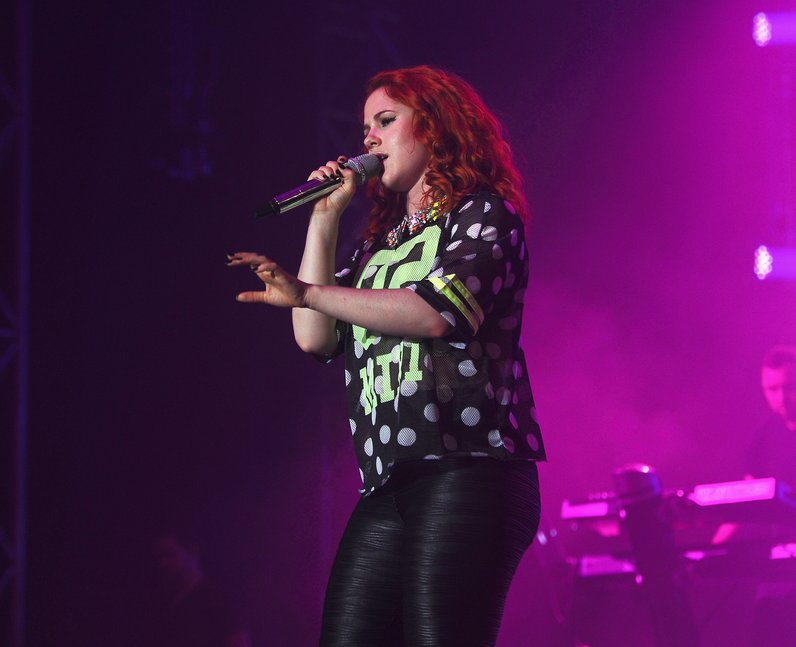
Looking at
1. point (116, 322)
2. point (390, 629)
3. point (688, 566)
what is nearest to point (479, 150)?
point (390, 629)

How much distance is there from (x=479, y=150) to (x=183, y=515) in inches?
118

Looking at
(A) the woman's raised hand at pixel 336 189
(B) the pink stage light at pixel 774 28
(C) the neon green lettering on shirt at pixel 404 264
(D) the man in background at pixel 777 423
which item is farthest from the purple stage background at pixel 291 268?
(C) the neon green lettering on shirt at pixel 404 264

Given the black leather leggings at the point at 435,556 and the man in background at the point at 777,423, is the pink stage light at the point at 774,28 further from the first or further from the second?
the black leather leggings at the point at 435,556

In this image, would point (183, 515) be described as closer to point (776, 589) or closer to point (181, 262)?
point (181, 262)

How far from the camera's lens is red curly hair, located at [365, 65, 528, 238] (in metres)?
1.78

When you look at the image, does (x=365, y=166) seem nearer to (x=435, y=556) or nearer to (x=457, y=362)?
(x=457, y=362)

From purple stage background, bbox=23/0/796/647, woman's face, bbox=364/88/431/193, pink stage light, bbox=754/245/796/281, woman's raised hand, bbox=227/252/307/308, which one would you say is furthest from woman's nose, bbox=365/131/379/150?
pink stage light, bbox=754/245/796/281

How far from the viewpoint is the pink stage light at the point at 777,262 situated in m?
4.42

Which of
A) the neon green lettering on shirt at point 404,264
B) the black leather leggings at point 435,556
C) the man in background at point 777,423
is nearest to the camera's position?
the black leather leggings at point 435,556

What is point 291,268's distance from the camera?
4543mm

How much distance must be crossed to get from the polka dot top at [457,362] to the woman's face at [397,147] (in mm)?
150

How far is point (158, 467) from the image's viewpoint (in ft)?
14.3

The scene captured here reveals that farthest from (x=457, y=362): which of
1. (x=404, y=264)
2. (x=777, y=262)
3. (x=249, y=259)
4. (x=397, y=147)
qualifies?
(x=777, y=262)

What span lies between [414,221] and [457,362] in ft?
1.07
